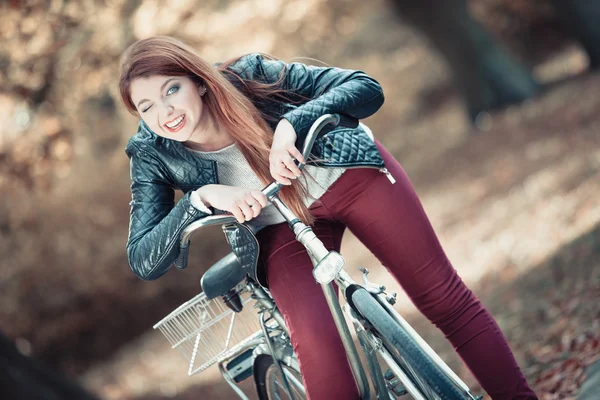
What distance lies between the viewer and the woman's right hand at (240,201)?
229cm

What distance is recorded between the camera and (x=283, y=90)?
2.67 metres

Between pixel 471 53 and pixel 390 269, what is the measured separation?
1047cm

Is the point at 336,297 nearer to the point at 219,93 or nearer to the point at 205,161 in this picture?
the point at 205,161

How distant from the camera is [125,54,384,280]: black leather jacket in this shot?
2477 mm

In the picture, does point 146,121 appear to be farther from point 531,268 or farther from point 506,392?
point 531,268

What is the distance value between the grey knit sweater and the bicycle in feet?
0.53

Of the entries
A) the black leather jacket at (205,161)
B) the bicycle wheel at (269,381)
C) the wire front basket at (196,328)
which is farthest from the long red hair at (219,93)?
the bicycle wheel at (269,381)

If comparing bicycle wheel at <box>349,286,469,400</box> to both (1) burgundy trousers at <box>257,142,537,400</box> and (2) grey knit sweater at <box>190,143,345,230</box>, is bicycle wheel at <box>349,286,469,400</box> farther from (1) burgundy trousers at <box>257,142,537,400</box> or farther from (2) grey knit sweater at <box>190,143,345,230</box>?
(2) grey knit sweater at <box>190,143,345,230</box>

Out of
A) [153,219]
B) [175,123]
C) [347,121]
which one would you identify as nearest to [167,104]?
[175,123]

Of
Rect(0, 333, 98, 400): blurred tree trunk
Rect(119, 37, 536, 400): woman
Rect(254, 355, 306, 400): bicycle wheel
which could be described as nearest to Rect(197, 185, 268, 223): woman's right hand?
Rect(119, 37, 536, 400): woman

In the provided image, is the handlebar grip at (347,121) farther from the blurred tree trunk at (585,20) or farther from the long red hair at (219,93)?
the blurred tree trunk at (585,20)

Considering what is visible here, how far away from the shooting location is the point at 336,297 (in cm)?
243

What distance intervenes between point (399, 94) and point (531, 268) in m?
11.4

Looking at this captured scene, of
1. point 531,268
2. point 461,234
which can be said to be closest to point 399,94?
point 461,234
